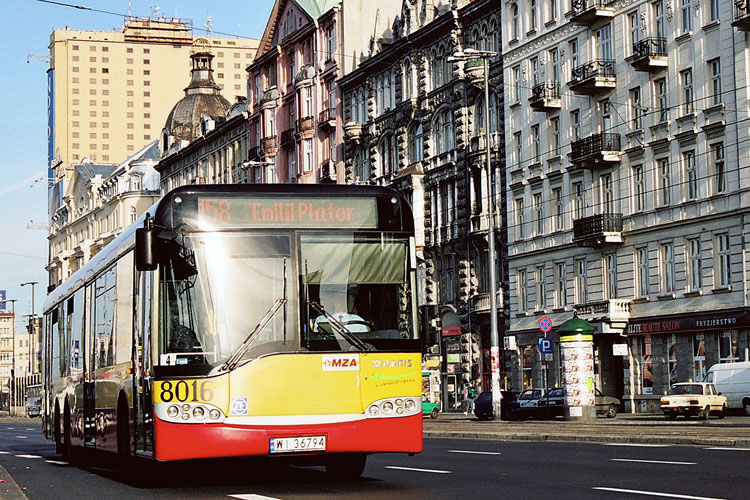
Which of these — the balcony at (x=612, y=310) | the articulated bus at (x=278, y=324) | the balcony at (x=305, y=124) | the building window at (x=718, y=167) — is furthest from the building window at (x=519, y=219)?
the articulated bus at (x=278, y=324)

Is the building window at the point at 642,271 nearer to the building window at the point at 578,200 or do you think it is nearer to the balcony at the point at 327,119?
the building window at the point at 578,200

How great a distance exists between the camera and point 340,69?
7812 centimetres

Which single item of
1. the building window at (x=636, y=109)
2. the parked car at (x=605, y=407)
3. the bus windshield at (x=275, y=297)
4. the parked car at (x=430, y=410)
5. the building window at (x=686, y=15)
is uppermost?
the building window at (x=686, y=15)

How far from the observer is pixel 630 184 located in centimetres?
5138

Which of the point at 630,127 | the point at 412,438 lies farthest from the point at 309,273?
the point at 630,127

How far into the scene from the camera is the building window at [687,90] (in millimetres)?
47875

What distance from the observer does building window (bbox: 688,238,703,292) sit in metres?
47.5

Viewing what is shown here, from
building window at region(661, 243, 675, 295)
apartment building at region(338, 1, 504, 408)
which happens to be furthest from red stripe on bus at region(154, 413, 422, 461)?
apartment building at region(338, 1, 504, 408)

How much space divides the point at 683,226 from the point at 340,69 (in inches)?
1324

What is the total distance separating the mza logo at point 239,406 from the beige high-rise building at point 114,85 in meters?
170

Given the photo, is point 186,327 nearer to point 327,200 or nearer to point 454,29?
point 327,200

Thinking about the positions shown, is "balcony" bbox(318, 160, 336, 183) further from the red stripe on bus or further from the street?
the red stripe on bus

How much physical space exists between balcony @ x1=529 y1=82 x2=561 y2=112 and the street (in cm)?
3277

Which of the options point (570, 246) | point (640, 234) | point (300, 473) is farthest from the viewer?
point (570, 246)
